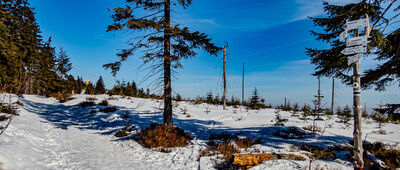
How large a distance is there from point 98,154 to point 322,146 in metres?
8.68

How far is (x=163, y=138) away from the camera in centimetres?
666

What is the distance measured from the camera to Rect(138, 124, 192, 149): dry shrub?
643 centimetres

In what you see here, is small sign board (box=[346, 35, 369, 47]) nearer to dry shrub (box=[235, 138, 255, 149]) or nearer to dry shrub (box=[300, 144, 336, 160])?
dry shrub (box=[300, 144, 336, 160])

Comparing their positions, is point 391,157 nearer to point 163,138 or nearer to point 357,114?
point 357,114

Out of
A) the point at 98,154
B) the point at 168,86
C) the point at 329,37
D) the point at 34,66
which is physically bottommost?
the point at 98,154

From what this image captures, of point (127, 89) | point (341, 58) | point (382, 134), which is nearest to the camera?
point (341, 58)

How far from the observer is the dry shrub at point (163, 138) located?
6.43 metres

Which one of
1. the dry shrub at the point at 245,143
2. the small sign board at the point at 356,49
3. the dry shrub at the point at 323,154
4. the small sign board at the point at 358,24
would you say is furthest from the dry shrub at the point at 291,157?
the small sign board at the point at 358,24

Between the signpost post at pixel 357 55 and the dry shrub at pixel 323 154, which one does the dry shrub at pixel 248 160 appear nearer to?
the dry shrub at pixel 323 154

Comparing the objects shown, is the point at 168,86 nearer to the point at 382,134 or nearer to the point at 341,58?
the point at 341,58

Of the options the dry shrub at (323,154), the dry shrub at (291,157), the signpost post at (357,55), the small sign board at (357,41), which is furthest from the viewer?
the dry shrub at (291,157)

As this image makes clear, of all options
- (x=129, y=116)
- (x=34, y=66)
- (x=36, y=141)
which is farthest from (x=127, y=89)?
(x=36, y=141)

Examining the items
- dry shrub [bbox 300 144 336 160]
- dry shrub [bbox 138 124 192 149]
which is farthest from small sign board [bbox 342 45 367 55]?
dry shrub [bbox 138 124 192 149]

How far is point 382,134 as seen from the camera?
27.1 feet
